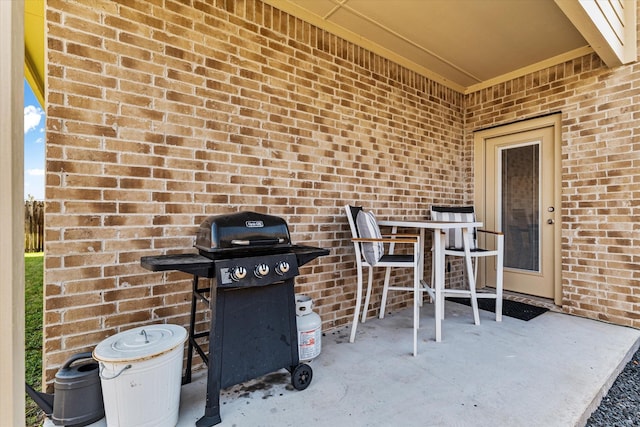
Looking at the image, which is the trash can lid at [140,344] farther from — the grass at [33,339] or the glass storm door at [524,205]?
the glass storm door at [524,205]

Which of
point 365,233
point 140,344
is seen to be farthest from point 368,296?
point 140,344

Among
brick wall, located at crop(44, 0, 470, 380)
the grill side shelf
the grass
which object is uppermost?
brick wall, located at crop(44, 0, 470, 380)

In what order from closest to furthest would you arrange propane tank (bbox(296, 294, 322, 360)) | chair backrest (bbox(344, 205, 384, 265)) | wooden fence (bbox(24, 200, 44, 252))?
propane tank (bbox(296, 294, 322, 360))
chair backrest (bbox(344, 205, 384, 265))
wooden fence (bbox(24, 200, 44, 252))

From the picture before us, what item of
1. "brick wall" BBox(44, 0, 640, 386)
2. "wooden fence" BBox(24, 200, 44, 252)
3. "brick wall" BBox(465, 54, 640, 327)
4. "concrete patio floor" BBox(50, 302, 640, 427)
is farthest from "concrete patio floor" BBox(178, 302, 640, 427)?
"wooden fence" BBox(24, 200, 44, 252)

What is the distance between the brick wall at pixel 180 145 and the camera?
6.06 feet

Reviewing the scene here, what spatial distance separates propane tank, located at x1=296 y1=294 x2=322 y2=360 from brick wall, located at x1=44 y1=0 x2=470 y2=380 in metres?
0.47

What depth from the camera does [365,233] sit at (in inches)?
111

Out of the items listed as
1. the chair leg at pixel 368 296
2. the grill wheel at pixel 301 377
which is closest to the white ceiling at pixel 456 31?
the chair leg at pixel 368 296

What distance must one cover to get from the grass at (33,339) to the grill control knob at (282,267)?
1.16m

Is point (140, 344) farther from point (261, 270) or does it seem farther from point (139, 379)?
point (261, 270)

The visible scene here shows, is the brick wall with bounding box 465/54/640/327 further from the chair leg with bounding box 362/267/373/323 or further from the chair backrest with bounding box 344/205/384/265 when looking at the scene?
the chair backrest with bounding box 344/205/384/265

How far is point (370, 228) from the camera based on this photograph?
282cm

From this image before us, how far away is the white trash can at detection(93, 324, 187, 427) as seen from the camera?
60.3 inches

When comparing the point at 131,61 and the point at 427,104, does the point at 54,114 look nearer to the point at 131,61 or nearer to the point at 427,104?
the point at 131,61
